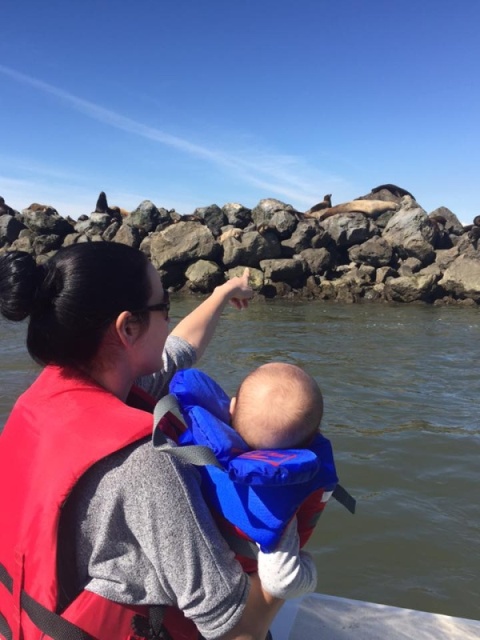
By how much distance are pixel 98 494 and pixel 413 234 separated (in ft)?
61.4

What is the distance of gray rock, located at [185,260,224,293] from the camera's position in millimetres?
18641

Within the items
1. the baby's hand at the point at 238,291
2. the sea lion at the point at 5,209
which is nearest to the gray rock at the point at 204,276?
the sea lion at the point at 5,209

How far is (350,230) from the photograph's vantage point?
65.2 feet

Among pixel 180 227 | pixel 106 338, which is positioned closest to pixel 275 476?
pixel 106 338

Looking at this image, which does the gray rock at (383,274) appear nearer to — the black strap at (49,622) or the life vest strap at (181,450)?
the life vest strap at (181,450)

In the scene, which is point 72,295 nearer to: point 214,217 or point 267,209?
point 267,209

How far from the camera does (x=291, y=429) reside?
165 cm

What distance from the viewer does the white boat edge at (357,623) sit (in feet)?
6.99

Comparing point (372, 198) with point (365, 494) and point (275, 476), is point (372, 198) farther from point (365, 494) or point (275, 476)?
point (275, 476)

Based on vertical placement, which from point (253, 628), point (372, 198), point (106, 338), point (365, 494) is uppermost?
point (372, 198)

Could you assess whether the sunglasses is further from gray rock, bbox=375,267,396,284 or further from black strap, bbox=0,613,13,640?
gray rock, bbox=375,267,396,284

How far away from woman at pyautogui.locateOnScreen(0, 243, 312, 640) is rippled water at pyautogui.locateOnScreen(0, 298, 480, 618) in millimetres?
781

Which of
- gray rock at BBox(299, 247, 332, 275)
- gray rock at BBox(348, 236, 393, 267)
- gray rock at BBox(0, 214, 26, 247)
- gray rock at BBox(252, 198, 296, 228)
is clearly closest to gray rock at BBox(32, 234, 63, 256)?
gray rock at BBox(0, 214, 26, 247)

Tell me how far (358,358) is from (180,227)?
38.9ft
